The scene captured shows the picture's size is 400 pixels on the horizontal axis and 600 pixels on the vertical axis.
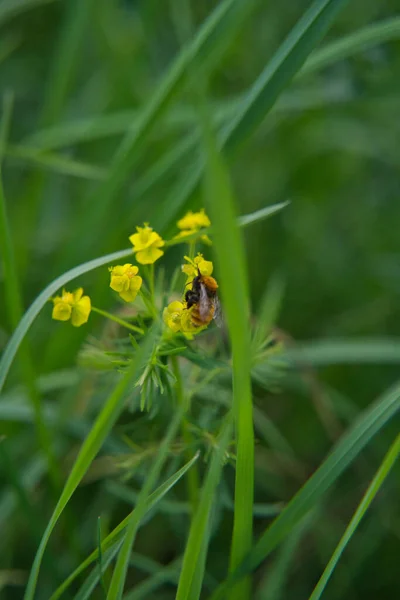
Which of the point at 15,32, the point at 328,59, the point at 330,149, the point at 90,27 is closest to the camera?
the point at 328,59

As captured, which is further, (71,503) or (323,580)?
(71,503)

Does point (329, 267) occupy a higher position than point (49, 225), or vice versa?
point (49, 225)

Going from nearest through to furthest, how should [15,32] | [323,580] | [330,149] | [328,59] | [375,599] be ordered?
[323,580] < [328,59] < [375,599] < [330,149] < [15,32]

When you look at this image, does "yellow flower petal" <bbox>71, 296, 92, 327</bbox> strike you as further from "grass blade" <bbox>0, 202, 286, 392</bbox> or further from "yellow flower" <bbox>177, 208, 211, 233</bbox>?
"yellow flower" <bbox>177, 208, 211, 233</bbox>

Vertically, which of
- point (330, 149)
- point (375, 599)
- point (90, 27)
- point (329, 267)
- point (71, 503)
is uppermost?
point (90, 27)

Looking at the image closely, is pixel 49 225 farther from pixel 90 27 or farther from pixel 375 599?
pixel 375 599

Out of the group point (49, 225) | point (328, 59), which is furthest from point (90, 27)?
point (328, 59)

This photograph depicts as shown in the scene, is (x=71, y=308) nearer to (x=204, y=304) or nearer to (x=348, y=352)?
(x=204, y=304)

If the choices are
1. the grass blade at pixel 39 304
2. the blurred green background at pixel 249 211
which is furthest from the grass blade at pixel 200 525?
the blurred green background at pixel 249 211

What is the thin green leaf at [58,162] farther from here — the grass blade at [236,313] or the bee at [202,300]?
the grass blade at [236,313]
